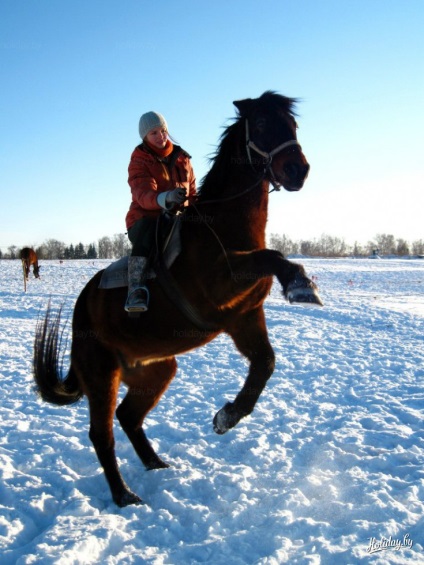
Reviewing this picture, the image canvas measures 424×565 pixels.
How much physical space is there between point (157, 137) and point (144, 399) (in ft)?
8.26

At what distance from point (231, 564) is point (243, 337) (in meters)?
1.59

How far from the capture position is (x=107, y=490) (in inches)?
159

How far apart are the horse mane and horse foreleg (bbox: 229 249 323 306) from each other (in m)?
0.74

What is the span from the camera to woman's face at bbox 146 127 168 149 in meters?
3.76

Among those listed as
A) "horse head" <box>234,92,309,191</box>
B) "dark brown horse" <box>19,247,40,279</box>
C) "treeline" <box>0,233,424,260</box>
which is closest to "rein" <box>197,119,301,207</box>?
"horse head" <box>234,92,309,191</box>

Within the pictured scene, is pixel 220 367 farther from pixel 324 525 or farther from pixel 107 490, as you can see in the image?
pixel 324 525

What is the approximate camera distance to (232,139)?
3658 millimetres

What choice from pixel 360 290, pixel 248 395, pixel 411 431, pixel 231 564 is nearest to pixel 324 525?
pixel 231 564

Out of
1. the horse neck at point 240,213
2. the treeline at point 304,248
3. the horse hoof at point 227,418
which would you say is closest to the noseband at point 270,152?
the horse neck at point 240,213

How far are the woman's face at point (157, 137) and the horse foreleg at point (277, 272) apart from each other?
1.30m

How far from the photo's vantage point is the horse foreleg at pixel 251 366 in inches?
143

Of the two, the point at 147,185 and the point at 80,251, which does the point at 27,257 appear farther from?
the point at 80,251

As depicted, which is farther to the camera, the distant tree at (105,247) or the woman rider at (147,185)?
the distant tree at (105,247)

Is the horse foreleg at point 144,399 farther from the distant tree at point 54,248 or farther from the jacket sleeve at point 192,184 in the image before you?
the distant tree at point 54,248
